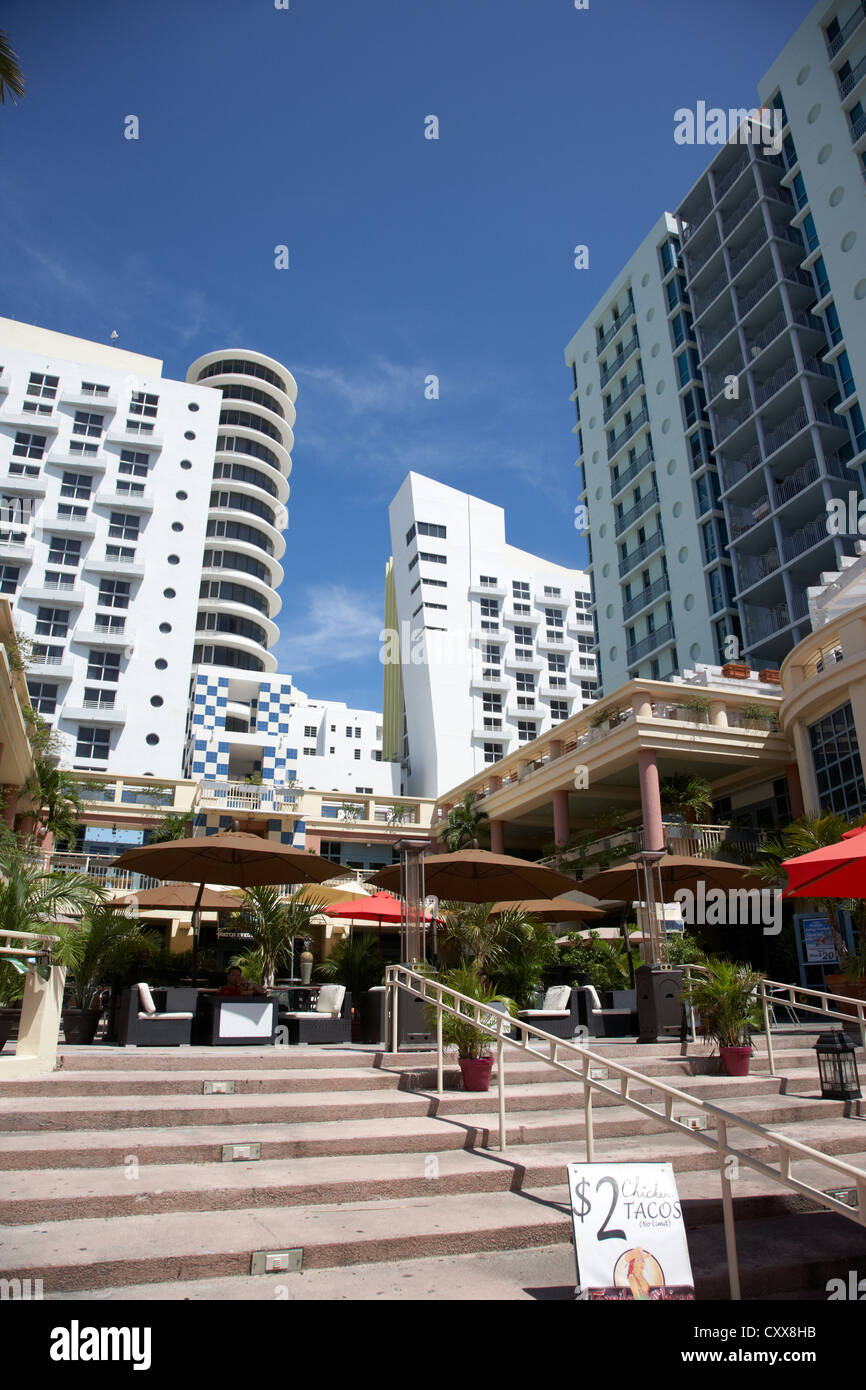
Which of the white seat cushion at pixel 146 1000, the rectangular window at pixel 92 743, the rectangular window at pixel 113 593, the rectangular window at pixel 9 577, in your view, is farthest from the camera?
the rectangular window at pixel 113 593

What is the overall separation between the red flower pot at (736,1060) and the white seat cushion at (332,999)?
17.4 feet

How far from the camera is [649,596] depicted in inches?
1800

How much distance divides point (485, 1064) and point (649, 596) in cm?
3995

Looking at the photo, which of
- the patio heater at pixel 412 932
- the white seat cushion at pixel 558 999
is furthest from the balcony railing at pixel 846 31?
the patio heater at pixel 412 932

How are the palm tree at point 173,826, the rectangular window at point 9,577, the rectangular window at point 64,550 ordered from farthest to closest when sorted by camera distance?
the rectangular window at point 64,550, the rectangular window at point 9,577, the palm tree at point 173,826

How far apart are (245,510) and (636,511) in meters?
31.5

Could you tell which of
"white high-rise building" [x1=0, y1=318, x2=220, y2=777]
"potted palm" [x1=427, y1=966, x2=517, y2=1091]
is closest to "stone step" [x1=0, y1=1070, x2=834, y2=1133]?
"potted palm" [x1=427, y1=966, x2=517, y2=1091]

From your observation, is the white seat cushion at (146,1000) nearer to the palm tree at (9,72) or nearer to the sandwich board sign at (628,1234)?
the sandwich board sign at (628,1234)

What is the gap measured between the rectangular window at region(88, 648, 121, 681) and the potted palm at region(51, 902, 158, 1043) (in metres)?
44.1

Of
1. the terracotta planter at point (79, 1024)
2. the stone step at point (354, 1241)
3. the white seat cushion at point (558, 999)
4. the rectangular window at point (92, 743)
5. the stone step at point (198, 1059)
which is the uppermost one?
the rectangular window at point (92, 743)

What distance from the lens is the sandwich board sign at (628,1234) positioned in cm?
391

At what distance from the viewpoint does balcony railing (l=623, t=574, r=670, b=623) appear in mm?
44656

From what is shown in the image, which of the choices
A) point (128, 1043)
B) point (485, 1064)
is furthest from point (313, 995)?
point (485, 1064)

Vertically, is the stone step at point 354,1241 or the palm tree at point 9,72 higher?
the palm tree at point 9,72
